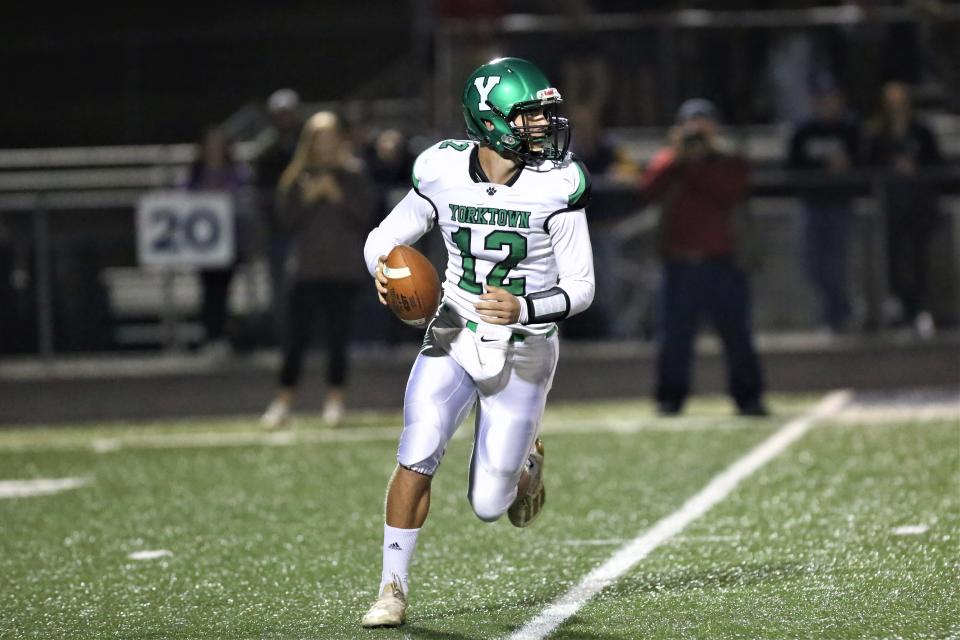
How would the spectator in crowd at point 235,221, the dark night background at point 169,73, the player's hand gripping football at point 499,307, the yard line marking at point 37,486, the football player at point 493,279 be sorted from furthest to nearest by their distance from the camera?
the dark night background at point 169,73, the spectator in crowd at point 235,221, the yard line marking at point 37,486, the football player at point 493,279, the player's hand gripping football at point 499,307

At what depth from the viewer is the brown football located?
538 cm

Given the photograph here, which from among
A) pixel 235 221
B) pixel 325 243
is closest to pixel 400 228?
pixel 325 243

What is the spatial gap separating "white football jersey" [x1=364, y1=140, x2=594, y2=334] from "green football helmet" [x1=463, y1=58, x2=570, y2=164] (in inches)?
3.1

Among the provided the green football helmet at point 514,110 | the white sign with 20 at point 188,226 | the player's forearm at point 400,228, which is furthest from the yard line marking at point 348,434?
the green football helmet at point 514,110

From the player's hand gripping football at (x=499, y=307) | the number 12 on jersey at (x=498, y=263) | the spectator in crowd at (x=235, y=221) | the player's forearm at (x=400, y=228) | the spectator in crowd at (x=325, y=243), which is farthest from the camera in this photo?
the spectator in crowd at (x=235, y=221)

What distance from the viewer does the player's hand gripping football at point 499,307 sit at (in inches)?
202

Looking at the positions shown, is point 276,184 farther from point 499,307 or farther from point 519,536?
point 499,307

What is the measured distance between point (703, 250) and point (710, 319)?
1.44ft

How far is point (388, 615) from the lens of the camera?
5043 millimetres

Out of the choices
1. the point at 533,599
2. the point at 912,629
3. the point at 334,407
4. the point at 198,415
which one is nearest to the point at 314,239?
the point at 334,407

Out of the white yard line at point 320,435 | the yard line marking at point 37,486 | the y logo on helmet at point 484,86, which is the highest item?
the y logo on helmet at point 484,86

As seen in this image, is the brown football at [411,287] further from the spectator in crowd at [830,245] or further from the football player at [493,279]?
the spectator in crowd at [830,245]

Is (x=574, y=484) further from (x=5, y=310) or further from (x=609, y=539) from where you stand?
(x=5, y=310)

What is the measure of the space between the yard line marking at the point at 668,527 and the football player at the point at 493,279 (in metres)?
0.39
